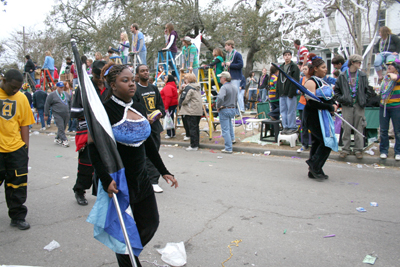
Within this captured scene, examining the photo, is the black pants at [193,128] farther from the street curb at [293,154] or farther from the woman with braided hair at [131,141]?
the woman with braided hair at [131,141]

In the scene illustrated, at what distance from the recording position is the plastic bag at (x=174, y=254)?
3.18 meters

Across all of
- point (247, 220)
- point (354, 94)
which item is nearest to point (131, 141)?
point (247, 220)

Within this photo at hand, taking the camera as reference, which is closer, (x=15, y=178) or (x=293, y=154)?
(x=15, y=178)

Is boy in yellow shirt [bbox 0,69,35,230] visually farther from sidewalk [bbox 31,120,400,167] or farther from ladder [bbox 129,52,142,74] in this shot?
ladder [bbox 129,52,142,74]

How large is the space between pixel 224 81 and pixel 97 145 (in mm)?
6748

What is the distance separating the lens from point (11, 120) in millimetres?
4176

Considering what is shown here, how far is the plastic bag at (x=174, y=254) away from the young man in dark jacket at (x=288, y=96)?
615 cm

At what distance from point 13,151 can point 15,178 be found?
0.35 metres

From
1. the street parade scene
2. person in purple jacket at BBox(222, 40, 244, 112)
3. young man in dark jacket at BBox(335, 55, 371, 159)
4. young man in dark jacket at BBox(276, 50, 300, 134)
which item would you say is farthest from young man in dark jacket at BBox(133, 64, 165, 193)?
person in purple jacket at BBox(222, 40, 244, 112)

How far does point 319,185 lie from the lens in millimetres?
5672

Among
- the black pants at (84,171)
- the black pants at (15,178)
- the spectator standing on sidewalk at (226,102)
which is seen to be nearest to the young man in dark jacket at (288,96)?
the spectator standing on sidewalk at (226,102)

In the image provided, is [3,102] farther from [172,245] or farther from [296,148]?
[296,148]

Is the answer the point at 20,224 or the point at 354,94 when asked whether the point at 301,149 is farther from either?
the point at 20,224

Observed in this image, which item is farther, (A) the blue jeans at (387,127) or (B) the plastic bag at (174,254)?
(A) the blue jeans at (387,127)
